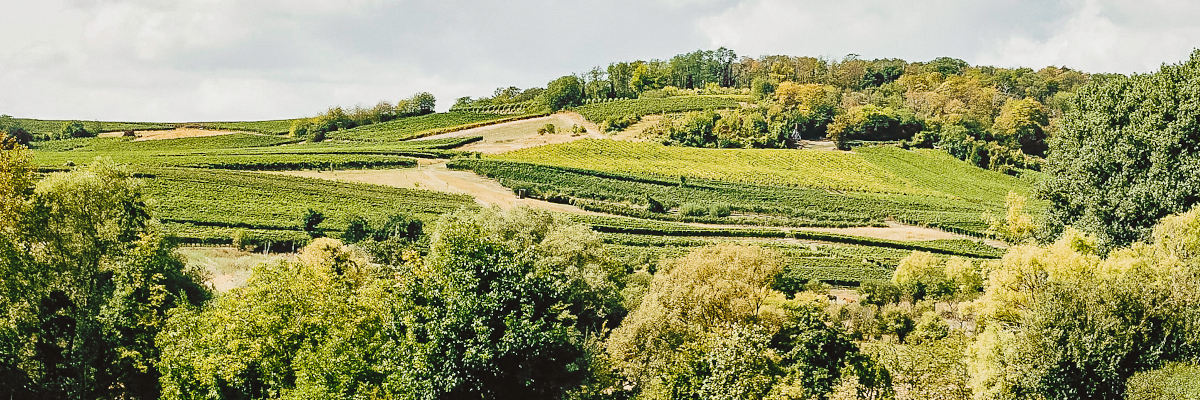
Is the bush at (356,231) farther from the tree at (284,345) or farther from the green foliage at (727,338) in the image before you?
the tree at (284,345)

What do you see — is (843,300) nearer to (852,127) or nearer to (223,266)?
(223,266)

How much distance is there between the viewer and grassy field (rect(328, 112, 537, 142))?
4968 inches

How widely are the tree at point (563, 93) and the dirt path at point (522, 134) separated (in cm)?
754

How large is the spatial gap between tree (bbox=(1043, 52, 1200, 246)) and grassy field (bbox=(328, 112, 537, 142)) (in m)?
105

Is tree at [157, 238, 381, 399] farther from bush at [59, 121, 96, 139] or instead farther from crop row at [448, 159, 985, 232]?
bush at [59, 121, 96, 139]

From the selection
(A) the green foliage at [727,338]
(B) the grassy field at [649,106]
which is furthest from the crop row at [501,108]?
(A) the green foliage at [727,338]

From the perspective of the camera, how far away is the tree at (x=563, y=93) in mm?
152625

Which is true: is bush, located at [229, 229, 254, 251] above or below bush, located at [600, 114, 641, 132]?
below

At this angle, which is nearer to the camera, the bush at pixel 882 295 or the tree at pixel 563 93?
the bush at pixel 882 295

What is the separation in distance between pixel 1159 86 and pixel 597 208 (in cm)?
5788

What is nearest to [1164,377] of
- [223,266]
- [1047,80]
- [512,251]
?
[512,251]

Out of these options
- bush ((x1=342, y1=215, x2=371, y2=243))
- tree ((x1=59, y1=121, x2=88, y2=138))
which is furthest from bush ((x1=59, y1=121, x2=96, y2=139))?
bush ((x1=342, y1=215, x2=371, y2=243))

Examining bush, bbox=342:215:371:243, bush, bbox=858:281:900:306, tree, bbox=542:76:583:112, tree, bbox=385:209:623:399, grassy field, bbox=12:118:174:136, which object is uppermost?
tree, bbox=542:76:583:112

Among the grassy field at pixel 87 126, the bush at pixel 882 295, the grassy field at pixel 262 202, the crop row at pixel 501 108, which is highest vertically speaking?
the crop row at pixel 501 108
